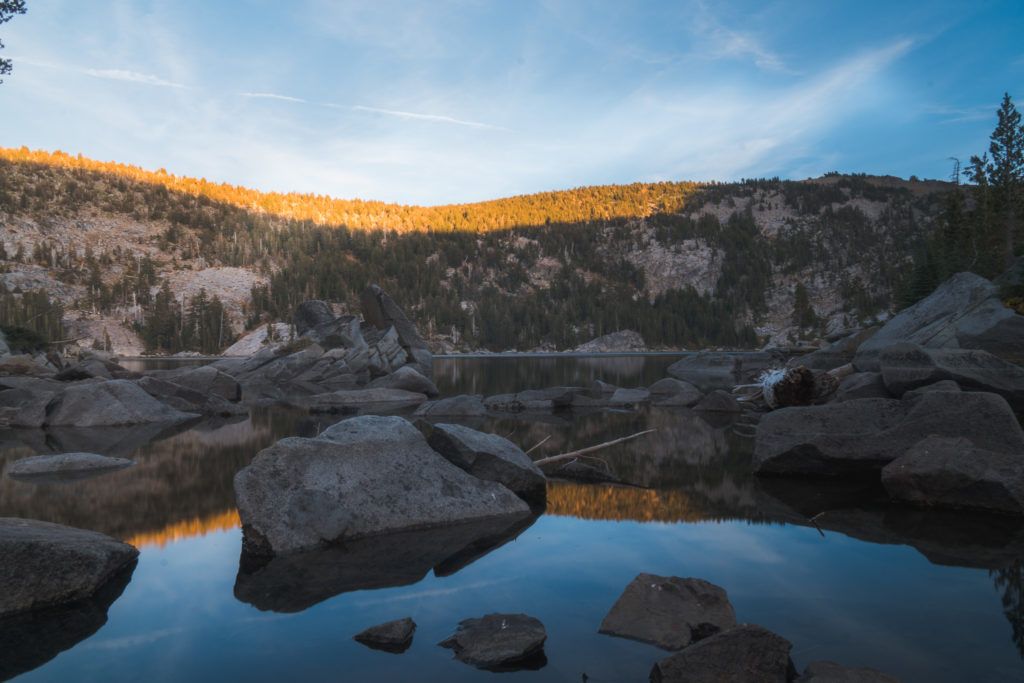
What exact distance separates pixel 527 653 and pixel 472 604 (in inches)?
49.0

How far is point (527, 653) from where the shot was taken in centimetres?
481

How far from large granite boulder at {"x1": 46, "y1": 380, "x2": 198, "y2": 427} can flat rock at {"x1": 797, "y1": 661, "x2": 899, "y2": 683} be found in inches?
826

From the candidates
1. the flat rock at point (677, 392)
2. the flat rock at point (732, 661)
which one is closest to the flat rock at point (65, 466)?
the flat rock at point (732, 661)

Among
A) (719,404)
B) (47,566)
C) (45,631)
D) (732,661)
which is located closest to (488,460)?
(47,566)

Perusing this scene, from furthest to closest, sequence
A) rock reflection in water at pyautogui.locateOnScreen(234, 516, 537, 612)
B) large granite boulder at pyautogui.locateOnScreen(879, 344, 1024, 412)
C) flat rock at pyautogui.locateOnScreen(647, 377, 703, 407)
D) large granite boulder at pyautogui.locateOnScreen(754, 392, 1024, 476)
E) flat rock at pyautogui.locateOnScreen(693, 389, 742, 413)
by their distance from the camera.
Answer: flat rock at pyautogui.locateOnScreen(647, 377, 703, 407) < flat rock at pyautogui.locateOnScreen(693, 389, 742, 413) < large granite boulder at pyautogui.locateOnScreen(879, 344, 1024, 412) < large granite boulder at pyautogui.locateOnScreen(754, 392, 1024, 476) < rock reflection in water at pyautogui.locateOnScreen(234, 516, 537, 612)

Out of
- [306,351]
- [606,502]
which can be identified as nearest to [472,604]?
[606,502]

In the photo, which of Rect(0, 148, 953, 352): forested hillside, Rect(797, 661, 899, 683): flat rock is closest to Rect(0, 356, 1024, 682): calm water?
Rect(797, 661, 899, 683): flat rock

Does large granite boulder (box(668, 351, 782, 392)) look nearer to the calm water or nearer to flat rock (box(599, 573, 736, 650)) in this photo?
the calm water

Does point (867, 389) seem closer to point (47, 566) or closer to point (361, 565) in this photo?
point (361, 565)

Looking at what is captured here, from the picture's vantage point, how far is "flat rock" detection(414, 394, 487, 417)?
74.3 ft

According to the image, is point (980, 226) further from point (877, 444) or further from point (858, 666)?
point (858, 666)

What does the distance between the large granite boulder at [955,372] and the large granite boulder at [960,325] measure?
256 cm

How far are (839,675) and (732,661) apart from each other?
0.65 meters

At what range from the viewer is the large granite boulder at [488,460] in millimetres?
10000
